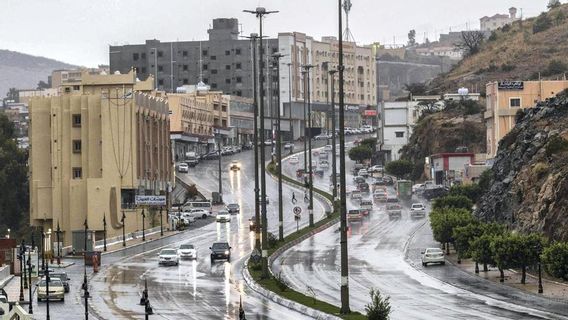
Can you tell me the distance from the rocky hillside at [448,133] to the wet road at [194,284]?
5064cm

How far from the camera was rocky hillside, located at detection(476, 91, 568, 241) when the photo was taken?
8112cm

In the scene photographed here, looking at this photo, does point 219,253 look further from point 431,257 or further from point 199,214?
point 199,214

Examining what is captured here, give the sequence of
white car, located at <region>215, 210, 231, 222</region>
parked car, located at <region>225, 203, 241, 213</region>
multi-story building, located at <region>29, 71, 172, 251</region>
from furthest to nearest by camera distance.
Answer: parked car, located at <region>225, 203, 241, 213</region>
multi-story building, located at <region>29, 71, 172, 251</region>
white car, located at <region>215, 210, 231, 222</region>

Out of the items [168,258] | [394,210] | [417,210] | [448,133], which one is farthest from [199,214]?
[448,133]

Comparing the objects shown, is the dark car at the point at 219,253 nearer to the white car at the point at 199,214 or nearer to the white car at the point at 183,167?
the white car at the point at 199,214

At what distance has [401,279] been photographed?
7819 cm

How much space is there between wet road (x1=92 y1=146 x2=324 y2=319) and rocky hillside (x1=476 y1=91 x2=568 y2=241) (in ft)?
60.4

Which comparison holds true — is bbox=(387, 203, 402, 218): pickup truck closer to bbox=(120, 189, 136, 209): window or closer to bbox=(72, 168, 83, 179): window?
bbox=(120, 189, 136, 209): window

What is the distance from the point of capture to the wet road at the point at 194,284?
61969mm

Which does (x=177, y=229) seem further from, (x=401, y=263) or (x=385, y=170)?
(x=385, y=170)

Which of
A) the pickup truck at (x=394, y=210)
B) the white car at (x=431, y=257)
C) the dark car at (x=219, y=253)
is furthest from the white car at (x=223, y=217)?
the white car at (x=431, y=257)

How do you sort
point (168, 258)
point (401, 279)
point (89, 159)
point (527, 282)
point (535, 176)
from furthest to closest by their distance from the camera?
point (89, 159), point (168, 258), point (535, 176), point (401, 279), point (527, 282)

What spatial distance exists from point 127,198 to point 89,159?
559cm

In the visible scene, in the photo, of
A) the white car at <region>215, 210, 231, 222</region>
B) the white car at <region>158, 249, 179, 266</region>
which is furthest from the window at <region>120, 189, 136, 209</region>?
the white car at <region>158, 249, 179, 266</region>
